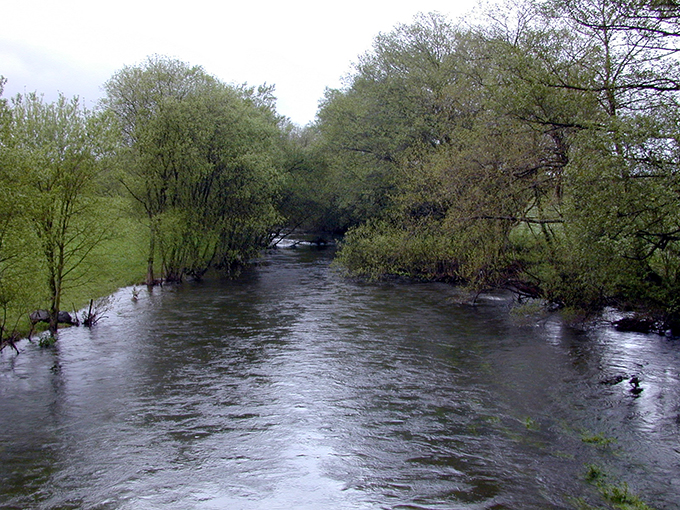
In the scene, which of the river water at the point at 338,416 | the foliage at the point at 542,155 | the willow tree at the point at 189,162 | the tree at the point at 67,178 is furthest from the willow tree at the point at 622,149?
the willow tree at the point at 189,162

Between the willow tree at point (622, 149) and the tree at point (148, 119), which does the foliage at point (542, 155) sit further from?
the tree at point (148, 119)

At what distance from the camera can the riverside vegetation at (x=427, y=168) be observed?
14.4 metres

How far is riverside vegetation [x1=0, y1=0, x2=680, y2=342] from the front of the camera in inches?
568

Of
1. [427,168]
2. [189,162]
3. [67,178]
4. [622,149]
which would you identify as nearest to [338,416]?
[622,149]

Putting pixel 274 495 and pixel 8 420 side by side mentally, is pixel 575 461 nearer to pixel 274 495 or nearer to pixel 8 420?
pixel 274 495

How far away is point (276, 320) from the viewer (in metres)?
24.6

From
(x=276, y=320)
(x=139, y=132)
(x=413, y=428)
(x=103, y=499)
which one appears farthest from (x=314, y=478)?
(x=139, y=132)

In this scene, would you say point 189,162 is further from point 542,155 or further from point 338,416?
point 338,416

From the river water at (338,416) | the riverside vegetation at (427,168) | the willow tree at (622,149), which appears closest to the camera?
the river water at (338,416)

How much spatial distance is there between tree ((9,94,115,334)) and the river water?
3.45 meters

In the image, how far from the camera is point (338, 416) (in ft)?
44.0

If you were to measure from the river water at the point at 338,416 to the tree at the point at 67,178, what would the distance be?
345cm

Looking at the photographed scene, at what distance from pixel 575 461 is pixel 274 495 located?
6.08m

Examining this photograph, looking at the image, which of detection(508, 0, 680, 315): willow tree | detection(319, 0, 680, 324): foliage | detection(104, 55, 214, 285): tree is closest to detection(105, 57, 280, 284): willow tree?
detection(104, 55, 214, 285): tree
